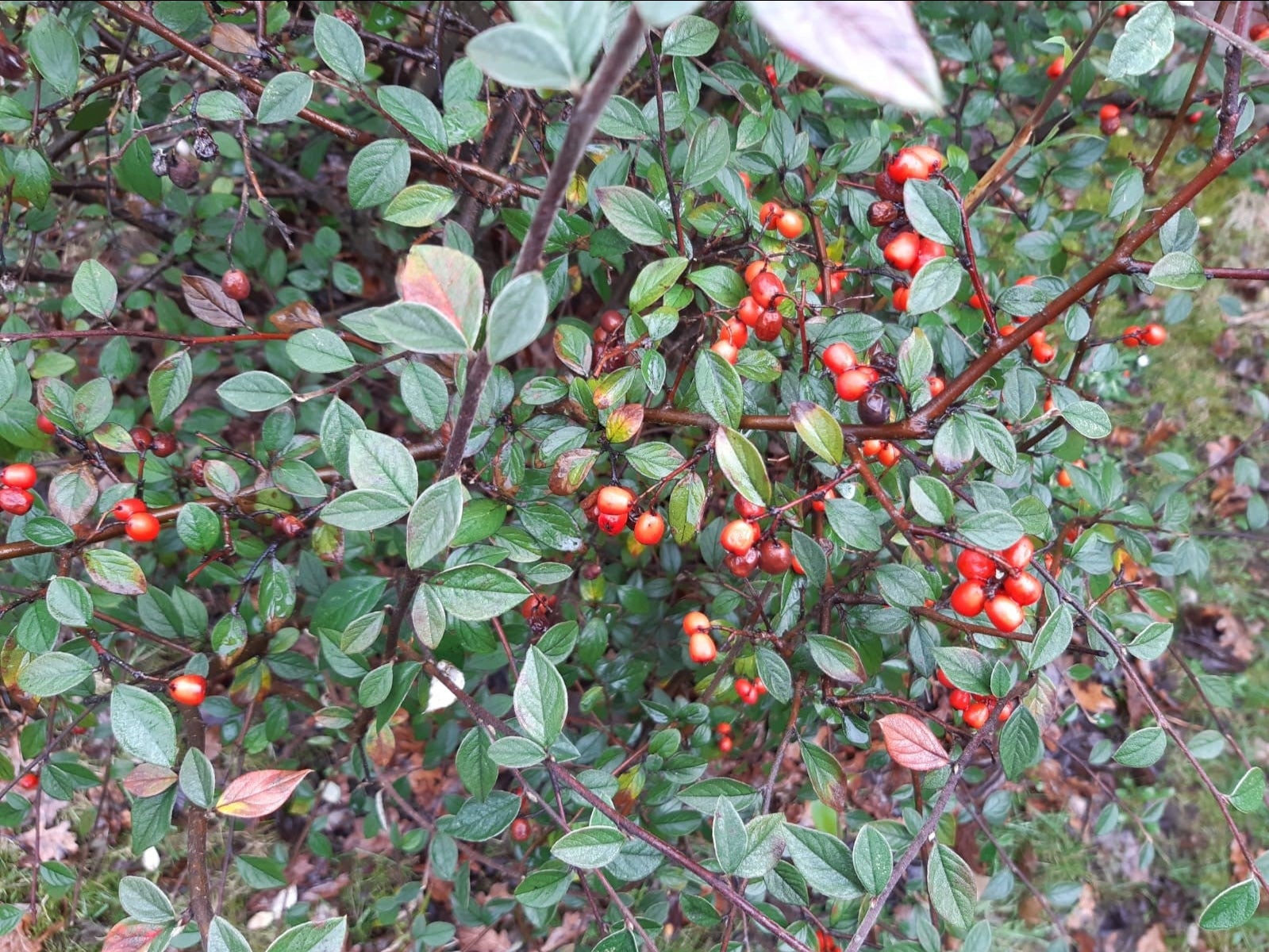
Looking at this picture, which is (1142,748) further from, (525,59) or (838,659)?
(525,59)

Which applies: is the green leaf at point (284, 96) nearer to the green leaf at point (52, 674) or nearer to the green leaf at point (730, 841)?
the green leaf at point (52, 674)

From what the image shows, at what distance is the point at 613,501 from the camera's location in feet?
3.94

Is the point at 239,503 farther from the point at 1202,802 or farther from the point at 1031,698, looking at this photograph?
the point at 1202,802

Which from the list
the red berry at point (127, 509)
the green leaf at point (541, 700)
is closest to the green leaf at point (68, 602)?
the red berry at point (127, 509)

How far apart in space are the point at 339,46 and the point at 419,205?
28 centimetres

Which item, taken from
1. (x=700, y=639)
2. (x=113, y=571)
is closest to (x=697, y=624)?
(x=700, y=639)

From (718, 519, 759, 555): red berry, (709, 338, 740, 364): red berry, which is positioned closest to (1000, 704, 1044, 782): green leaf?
(718, 519, 759, 555): red berry

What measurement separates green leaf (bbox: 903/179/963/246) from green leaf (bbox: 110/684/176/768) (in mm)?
1246

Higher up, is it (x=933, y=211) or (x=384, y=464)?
(x=933, y=211)

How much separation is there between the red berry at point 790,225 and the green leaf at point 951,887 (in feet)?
3.29

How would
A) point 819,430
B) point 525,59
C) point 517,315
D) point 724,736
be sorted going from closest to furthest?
1. point 525,59
2. point 517,315
3. point 819,430
4. point 724,736

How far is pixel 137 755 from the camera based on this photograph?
3.55ft

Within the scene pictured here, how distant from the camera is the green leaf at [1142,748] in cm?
117

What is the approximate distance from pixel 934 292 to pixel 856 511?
335 mm
